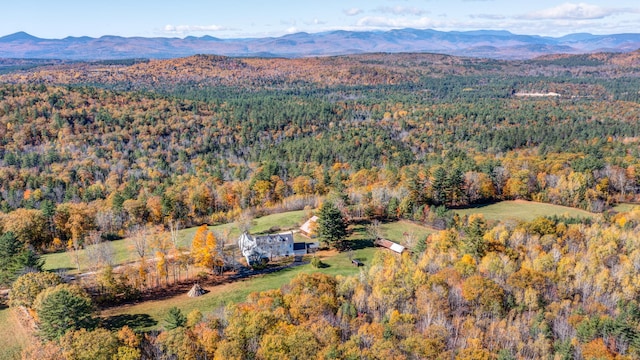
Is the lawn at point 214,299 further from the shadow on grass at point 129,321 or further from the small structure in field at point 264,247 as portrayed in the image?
the small structure in field at point 264,247

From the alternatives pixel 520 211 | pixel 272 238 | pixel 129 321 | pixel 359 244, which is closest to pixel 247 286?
pixel 272 238

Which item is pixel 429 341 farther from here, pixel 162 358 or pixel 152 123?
pixel 152 123

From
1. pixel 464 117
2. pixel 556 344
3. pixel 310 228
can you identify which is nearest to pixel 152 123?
pixel 310 228

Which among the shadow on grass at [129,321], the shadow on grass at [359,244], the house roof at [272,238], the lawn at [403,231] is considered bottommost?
the shadow on grass at [359,244]

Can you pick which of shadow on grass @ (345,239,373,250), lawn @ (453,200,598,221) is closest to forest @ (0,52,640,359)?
lawn @ (453,200,598,221)

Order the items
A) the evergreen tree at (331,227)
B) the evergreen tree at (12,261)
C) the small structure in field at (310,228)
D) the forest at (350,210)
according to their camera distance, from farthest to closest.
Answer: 1. the small structure in field at (310,228)
2. the evergreen tree at (331,227)
3. the evergreen tree at (12,261)
4. the forest at (350,210)

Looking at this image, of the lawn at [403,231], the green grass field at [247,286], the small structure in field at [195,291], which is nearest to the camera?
the green grass field at [247,286]

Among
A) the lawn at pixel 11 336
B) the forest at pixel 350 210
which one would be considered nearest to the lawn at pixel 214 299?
the forest at pixel 350 210

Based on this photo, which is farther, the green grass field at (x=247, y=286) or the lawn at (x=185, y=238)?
the lawn at (x=185, y=238)
